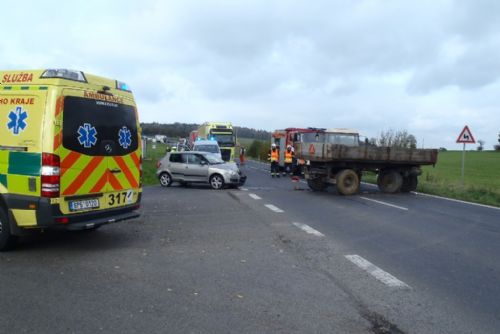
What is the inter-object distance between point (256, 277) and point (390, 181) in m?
13.3

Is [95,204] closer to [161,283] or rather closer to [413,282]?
[161,283]

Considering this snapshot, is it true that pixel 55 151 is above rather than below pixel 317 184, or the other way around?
above

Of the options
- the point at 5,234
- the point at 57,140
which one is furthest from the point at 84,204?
the point at 5,234

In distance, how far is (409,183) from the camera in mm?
18594

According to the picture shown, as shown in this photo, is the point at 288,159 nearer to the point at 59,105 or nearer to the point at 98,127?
the point at 98,127

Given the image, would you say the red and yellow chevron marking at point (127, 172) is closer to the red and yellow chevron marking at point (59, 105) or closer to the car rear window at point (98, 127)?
the car rear window at point (98, 127)

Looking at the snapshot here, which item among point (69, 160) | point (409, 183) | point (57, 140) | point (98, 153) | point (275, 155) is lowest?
point (409, 183)

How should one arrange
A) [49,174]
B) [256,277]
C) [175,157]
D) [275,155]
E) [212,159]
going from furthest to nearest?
[275,155] → [175,157] → [212,159] → [49,174] → [256,277]

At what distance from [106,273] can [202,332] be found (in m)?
2.31

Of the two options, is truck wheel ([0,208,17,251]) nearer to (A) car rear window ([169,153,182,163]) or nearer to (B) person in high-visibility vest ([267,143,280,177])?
(A) car rear window ([169,153,182,163])

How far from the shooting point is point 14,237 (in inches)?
275

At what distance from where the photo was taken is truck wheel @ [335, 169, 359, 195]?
54.4 feet

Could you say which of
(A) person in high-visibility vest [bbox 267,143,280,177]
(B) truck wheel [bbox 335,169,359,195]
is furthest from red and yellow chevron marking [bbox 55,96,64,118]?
(A) person in high-visibility vest [bbox 267,143,280,177]

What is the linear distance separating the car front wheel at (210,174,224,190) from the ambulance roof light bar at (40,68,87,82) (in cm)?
1200
